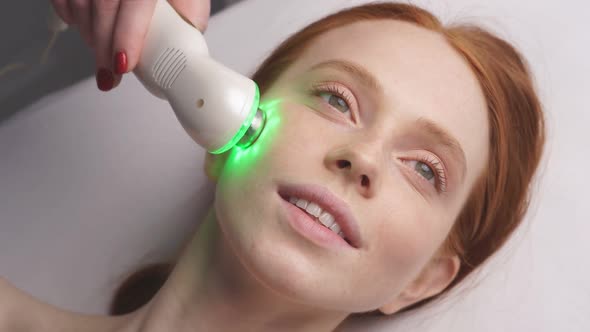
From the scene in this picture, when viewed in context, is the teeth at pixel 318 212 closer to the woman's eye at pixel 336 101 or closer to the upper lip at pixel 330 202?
the upper lip at pixel 330 202

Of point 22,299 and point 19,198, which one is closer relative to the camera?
point 22,299

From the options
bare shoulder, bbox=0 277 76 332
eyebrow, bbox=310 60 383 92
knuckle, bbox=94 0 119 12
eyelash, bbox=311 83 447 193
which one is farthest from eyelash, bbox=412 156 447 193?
bare shoulder, bbox=0 277 76 332

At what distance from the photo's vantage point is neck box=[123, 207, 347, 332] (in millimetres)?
1027

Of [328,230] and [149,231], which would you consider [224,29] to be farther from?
[328,230]

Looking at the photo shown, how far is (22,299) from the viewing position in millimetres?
1181

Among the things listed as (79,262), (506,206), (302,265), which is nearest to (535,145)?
(506,206)

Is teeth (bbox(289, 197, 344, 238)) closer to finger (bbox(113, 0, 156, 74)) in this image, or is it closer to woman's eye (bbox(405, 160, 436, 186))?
woman's eye (bbox(405, 160, 436, 186))

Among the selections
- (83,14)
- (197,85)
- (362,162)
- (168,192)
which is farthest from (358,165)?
(168,192)

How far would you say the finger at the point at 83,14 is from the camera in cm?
97

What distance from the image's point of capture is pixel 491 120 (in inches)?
42.1

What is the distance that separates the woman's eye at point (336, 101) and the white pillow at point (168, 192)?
490 mm

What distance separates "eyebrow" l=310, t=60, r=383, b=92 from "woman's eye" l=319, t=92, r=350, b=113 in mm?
38

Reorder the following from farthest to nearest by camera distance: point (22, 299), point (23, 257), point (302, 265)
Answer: point (23, 257) < point (22, 299) < point (302, 265)

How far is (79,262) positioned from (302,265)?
25.9 inches
